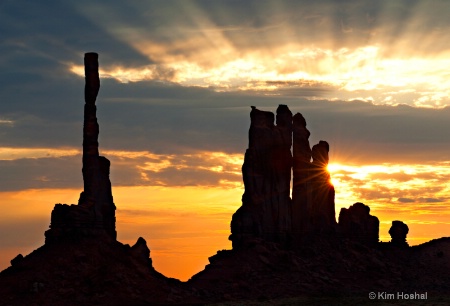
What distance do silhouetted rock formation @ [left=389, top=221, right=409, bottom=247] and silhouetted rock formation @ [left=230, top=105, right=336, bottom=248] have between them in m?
13.4

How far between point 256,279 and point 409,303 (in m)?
20.9

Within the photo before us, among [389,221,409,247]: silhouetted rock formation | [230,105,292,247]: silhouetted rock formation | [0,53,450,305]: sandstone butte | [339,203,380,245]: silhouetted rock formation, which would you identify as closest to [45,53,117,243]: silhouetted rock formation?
[0,53,450,305]: sandstone butte

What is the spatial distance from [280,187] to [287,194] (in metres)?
2.34

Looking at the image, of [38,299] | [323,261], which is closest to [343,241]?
[323,261]

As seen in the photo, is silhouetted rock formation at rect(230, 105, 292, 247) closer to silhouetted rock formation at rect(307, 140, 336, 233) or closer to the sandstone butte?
the sandstone butte

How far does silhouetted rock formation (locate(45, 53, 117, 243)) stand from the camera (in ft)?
365

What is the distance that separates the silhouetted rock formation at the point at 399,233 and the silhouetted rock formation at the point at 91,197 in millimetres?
57268

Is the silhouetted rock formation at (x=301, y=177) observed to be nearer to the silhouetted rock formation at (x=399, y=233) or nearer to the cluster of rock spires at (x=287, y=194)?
the cluster of rock spires at (x=287, y=194)

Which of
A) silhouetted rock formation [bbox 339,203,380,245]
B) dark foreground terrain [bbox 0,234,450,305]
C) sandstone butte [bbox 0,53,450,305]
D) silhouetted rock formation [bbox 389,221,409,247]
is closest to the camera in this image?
dark foreground terrain [bbox 0,234,450,305]

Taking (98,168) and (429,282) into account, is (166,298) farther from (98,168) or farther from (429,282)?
(429,282)

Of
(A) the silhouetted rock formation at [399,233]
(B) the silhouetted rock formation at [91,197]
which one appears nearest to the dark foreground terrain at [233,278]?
(B) the silhouetted rock formation at [91,197]

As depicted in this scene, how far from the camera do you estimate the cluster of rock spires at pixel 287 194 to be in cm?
13112

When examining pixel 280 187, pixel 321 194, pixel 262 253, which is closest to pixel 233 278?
pixel 262 253

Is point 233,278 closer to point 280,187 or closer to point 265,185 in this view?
point 265,185
